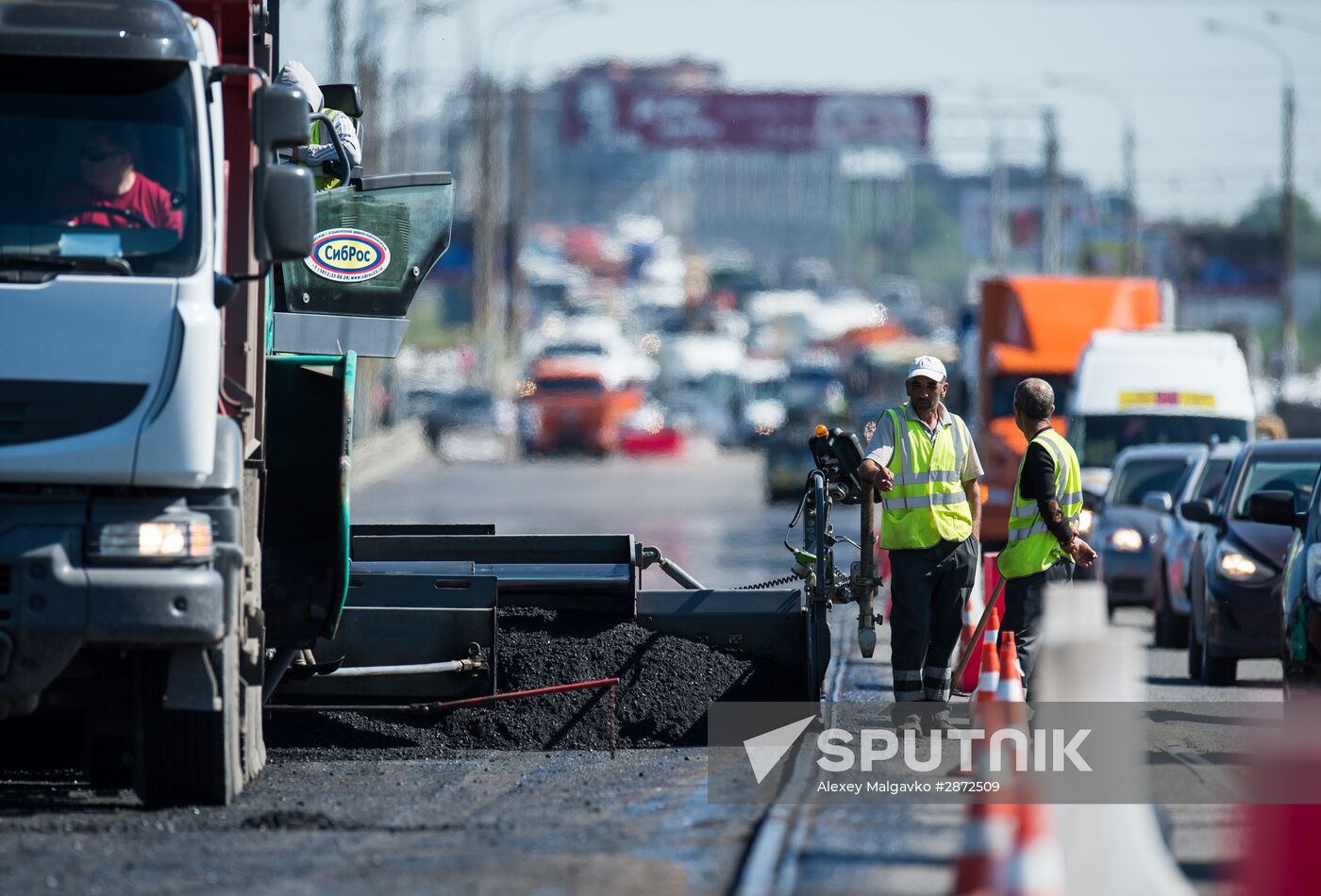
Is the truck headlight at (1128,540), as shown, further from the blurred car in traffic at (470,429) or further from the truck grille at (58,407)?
the blurred car in traffic at (470,429)

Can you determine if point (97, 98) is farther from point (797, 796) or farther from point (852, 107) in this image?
point (852, 107)

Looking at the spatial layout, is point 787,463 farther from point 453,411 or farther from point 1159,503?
point 453,411

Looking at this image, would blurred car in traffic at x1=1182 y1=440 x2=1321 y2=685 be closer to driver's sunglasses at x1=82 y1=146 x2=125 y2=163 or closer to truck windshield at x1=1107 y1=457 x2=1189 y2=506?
truck windshield at x1=1107 y1=457 x2=1189 y2=506

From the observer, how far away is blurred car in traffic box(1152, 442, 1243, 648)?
18.6m

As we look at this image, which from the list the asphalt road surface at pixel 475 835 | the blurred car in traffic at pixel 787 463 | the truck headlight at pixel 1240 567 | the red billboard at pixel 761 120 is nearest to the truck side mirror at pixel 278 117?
the asphalt road surface at pixel 475 835

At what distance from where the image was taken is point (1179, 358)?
26.5 meters

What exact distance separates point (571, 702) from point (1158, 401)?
15.7 metres

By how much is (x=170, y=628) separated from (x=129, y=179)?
166 cm

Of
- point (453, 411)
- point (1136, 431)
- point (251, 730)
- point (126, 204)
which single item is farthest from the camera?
point (453, 411)

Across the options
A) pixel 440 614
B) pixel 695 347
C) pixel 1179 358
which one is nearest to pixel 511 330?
pixel 695 347

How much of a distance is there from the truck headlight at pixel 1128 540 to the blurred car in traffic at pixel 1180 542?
3.05 ft

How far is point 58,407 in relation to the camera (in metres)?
8.98

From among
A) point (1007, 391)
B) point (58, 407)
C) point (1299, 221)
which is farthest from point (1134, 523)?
point (1299, 221)

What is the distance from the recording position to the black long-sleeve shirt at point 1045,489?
37.9 feet
